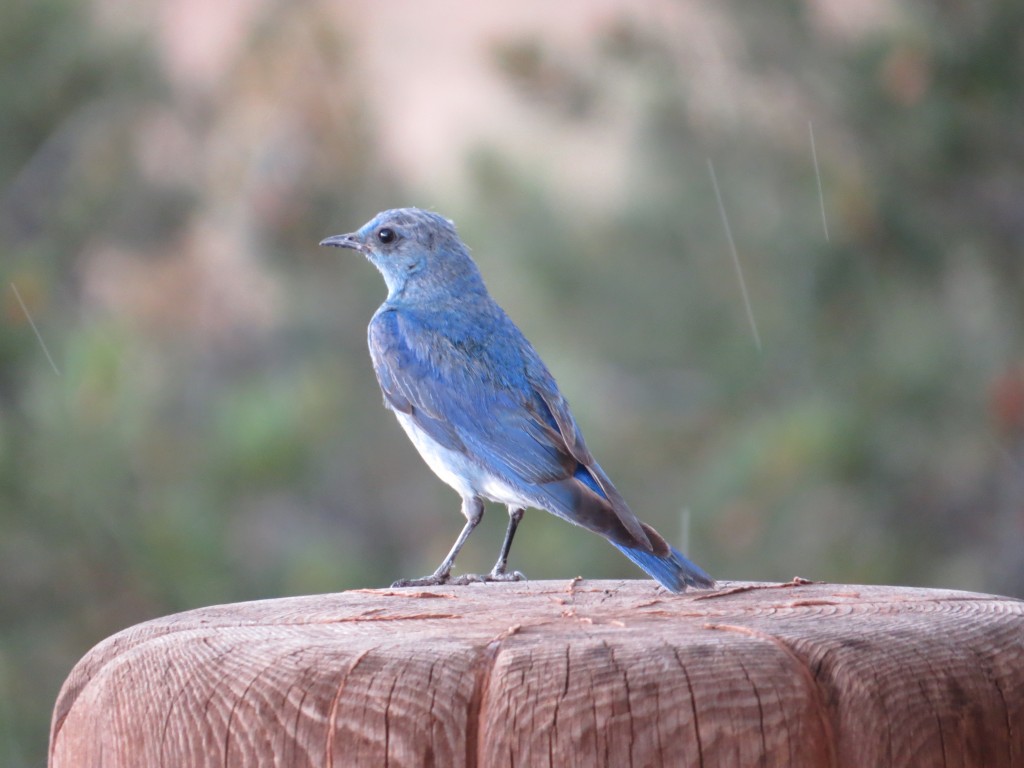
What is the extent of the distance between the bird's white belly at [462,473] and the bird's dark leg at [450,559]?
0.05 metres

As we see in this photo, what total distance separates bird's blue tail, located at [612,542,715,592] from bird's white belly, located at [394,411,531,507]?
61 centimetres

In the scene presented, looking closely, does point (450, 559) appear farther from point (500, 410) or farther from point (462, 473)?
point (500, 410)

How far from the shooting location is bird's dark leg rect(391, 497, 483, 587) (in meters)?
3.07

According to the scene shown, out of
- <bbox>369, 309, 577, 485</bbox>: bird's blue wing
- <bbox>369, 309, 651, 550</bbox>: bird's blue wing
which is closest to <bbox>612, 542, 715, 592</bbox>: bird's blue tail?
<bbox>369, 309, 651, 550</bbox>: bird's blue wing

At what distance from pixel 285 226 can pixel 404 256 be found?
13.0ft

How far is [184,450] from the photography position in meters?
6.15

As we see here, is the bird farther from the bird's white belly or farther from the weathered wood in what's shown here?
Answer: the weathered wood

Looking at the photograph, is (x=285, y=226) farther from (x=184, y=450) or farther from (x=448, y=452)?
(x=448, y=452)

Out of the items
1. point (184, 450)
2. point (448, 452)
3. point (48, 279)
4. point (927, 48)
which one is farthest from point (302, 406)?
point (927, 48)

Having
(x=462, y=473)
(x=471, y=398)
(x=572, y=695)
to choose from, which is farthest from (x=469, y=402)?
(x=572, y=695)

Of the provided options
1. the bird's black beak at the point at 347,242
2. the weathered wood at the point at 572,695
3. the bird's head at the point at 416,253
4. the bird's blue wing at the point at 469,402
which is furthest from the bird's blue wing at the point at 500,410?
the weathered wood at the point at 572,695

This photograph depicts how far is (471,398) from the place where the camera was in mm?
3354

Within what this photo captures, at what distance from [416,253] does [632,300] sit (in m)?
3.02

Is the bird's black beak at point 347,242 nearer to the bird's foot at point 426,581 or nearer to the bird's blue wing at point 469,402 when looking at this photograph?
the bird's blue wing at point 469,402
